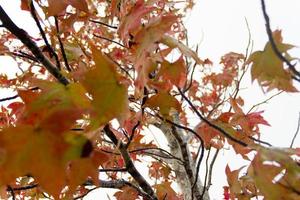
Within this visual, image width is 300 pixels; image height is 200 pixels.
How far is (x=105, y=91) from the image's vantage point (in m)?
0.61

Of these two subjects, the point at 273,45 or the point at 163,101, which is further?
the point at 163,101

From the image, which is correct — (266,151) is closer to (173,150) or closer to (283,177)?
(283,177)

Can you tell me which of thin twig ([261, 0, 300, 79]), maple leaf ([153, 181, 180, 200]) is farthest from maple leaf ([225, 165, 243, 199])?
maple leaf ([153, 181, 180, 200])

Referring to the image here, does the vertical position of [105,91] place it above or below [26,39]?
below

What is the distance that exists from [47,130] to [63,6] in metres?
0.51

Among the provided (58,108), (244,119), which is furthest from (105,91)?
(244,119)

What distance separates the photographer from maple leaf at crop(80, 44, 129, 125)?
0.59 m

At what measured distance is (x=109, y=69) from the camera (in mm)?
655

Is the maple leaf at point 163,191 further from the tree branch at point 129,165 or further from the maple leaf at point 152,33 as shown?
the maple leaf at point 152,33

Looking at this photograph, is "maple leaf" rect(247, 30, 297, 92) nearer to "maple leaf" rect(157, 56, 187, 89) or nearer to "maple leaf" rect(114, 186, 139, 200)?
"maple leaf" rect(157, 56, 187, 89)

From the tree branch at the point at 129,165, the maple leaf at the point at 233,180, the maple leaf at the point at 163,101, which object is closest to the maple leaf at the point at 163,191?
the tree branch at the point at 129,165

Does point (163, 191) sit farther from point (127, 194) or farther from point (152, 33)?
point (152, 33)

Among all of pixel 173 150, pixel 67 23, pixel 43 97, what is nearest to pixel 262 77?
pixel 43 97

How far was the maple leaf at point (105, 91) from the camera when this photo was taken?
589 mm
